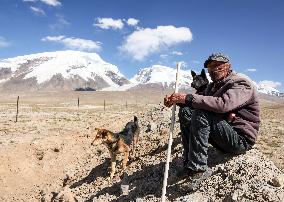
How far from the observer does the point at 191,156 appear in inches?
310

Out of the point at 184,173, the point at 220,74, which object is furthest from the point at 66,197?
the point at 220,74

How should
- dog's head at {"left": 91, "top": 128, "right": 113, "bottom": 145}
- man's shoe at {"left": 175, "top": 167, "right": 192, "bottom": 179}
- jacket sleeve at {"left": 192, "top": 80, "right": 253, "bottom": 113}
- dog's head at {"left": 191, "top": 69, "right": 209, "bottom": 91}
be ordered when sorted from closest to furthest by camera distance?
jacket sleeve at {"left": 192, "top": 80, "right": 253, "bottom": 113}
man's shoe at {"left": 175, "top": 167, "right": 192, "bottom": 179}
dog's head at {"left": 191, "top": 69, "right": 209, "bottom": 91}
dog's head at {"left": 91, "top": 128, "right": 113, "bottom": 145}

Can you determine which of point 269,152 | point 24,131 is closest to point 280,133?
point 269,152

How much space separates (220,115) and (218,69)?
918 mm

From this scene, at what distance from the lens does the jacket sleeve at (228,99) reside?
Answer: 24.1 feet

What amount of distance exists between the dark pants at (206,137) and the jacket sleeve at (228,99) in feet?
0.66

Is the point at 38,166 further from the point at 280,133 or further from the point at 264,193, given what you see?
the point at 264,193

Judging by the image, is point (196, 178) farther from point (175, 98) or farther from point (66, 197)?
point (66, 197)

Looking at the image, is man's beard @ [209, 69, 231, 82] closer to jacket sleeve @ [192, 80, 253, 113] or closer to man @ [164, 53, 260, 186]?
man @ [164, 53, 260, 186]

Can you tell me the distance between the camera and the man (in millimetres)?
7453

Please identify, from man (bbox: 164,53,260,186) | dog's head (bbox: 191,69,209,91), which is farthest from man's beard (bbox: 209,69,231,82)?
dog's head (bbox: 191,69,209,91)

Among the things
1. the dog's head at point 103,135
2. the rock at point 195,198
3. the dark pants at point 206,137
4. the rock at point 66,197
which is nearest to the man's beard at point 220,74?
the dark pants at point 206,137

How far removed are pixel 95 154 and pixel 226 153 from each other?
9.79 metres

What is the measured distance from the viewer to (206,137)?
7.67m
